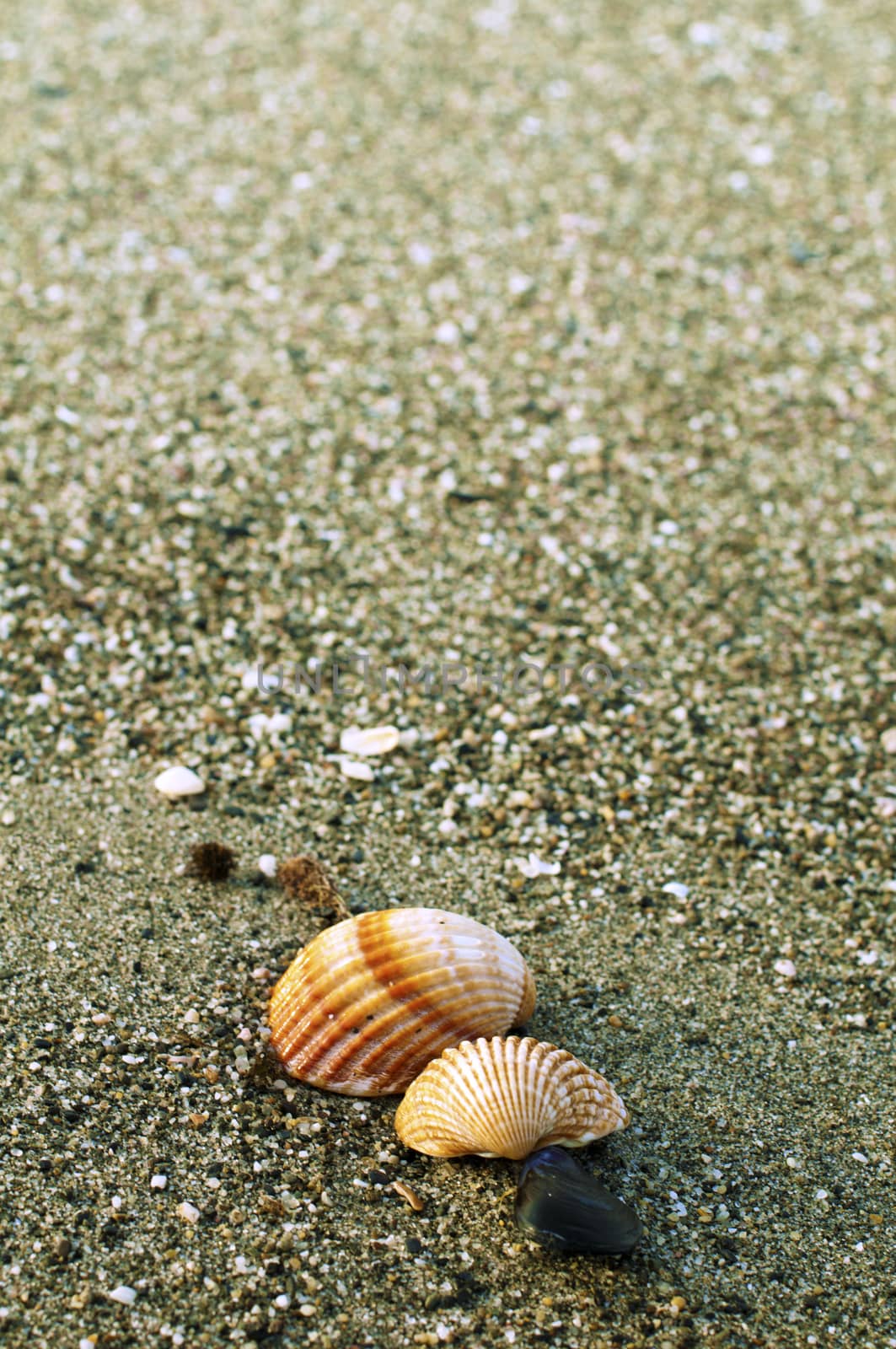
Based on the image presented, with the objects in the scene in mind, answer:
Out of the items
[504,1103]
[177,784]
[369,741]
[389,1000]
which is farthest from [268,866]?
[504,1103]

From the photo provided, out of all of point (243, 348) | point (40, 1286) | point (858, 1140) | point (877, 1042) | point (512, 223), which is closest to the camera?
point (40, 1286)

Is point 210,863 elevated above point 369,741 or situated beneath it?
situated beneath

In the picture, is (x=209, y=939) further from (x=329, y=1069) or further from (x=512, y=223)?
(x=512, y=223)

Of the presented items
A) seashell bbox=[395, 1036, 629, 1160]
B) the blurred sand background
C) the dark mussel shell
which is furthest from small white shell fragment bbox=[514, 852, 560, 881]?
the dark mussel shell

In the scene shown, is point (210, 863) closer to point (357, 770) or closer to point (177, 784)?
point (177, 784)

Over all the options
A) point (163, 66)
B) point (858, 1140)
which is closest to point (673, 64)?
point (163, 66)

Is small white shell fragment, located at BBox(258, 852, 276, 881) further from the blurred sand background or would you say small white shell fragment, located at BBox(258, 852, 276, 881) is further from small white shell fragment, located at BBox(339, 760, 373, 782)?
small white shell fragment, located at BBox(339, 760, 373, 782)

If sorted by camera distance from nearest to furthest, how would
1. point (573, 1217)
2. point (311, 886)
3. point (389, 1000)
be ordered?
point (573, 1217) → point (389, 1000) → point (311, 886)
